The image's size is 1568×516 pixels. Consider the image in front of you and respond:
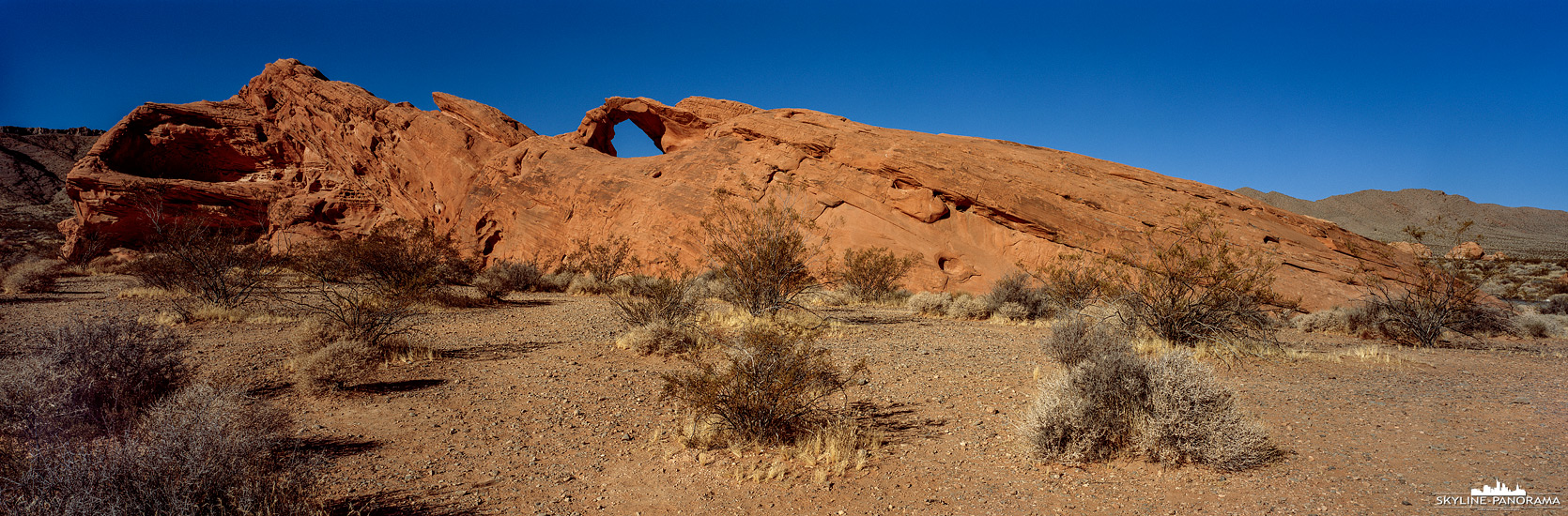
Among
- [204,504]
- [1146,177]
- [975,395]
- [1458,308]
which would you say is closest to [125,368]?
[204,504]

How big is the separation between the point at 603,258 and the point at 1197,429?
773 inches

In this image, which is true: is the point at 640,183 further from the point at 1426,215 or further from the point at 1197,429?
the point at 1426,215

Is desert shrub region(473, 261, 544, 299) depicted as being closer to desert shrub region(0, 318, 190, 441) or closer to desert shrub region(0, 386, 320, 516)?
desert shrub region(0, 318, 190, 441)

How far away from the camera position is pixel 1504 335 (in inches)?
483

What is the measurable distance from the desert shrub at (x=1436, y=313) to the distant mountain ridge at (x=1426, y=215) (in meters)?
39.1

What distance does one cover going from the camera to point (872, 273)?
1789 centimetres

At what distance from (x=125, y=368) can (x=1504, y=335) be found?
2126cm

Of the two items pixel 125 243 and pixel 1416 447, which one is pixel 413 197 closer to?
pixel 125 243

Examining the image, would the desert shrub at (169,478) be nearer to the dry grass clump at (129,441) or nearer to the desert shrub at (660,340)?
the dry grass clump at (129,441)

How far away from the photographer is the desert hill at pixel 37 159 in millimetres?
45938

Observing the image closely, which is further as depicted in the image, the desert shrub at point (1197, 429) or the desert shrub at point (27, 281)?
the desert shrub at point (27, 281)

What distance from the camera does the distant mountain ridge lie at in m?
46.2

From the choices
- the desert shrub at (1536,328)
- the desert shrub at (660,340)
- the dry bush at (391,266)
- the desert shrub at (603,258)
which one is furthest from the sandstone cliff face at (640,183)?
the desert shrub at (660,340)

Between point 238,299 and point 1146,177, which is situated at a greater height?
point 1146,177
